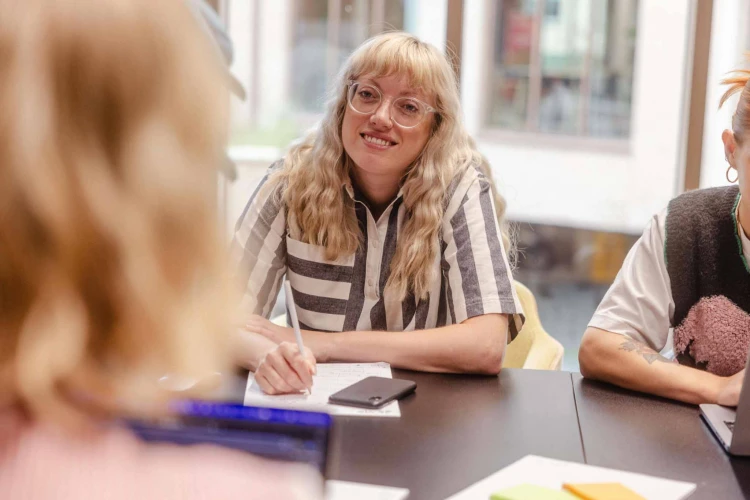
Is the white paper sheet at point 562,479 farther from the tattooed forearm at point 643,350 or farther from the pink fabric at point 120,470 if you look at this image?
the pink fabric at point 120,470

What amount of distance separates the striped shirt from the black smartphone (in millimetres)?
484

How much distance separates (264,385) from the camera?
1752 mm

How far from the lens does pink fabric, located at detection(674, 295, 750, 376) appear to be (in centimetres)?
196

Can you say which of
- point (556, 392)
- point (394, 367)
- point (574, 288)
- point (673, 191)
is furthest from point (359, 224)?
point (574, 288)

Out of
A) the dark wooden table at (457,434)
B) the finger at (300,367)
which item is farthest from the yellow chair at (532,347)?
the finger at (300,367)

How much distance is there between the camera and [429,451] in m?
1.44

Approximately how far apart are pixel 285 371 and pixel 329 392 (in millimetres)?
99

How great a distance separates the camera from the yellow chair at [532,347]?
2387 millimetres

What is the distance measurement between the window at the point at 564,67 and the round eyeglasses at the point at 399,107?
211 cm

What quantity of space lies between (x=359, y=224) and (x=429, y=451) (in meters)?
0.98

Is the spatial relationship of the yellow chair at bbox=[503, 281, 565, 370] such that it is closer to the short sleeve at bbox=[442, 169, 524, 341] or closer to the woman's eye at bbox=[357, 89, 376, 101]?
the short sleeve at bbox=[442, 169, 524, 341]

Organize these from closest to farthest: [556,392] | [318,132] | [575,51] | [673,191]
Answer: [556,392], [318,132], [673,191], [575,51]

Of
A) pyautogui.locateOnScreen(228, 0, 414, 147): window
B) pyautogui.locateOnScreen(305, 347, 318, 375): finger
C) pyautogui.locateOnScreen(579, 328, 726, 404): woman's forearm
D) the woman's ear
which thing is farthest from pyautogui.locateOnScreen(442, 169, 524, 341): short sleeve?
pyautogui.locateOnScreen(228, 0, 414, 147): window

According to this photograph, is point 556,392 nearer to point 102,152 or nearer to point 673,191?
point 102,152
